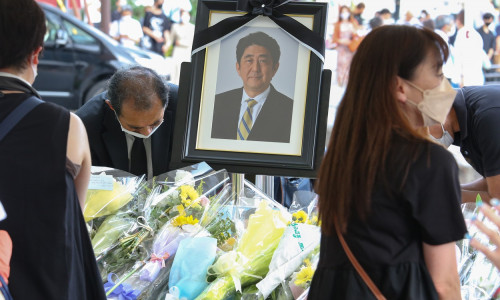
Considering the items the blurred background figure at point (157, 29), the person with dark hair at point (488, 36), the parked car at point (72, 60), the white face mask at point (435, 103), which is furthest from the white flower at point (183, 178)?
the blurred background figure at point (157, 29)

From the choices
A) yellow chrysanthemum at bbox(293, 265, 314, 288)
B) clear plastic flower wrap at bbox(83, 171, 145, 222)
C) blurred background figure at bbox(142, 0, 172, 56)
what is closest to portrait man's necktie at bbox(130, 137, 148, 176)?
clear plastic flower wrap at bbox(83, 171, 145, 222)

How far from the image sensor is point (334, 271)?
1608 mm

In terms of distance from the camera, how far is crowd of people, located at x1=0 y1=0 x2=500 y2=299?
1.49 metres

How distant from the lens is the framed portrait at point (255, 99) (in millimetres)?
2676

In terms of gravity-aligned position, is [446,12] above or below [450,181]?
above

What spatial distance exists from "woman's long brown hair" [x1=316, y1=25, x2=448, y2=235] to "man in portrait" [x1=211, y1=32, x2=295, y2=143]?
1113 mm

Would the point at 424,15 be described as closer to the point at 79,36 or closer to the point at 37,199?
the point at 79,36

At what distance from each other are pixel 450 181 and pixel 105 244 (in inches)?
52.9

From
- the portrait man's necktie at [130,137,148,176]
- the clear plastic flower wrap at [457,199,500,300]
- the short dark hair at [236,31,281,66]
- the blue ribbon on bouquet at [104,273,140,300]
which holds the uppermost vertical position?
the short dark hair at [236,31,281,66]

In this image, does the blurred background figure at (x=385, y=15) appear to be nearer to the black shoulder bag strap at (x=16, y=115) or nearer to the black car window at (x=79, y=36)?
the black car window at (x=79, y=36)

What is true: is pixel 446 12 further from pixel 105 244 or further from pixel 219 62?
pixel 105 244

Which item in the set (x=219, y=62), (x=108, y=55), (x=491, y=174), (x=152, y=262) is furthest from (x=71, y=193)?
(x=108, y=55)

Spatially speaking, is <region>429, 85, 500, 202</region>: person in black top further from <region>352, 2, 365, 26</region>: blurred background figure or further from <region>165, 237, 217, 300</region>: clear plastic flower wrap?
<region>352, 2, 365, 26</region>: blurred background figure

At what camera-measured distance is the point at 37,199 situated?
5.64ft
